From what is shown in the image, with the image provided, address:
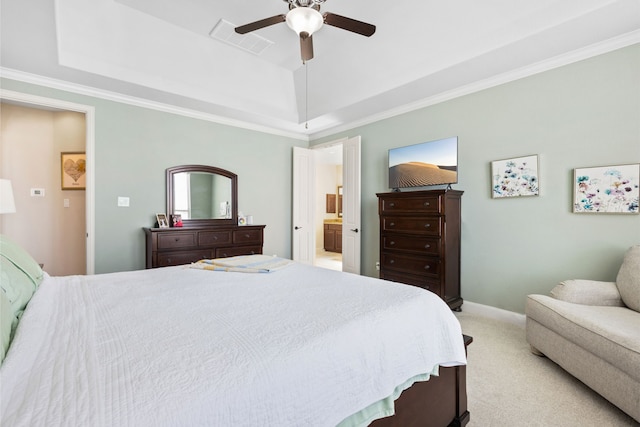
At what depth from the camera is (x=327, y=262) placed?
270 inches

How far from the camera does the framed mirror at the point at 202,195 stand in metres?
4.08

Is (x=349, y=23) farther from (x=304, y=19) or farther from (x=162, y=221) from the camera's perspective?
(x=162, y=221)

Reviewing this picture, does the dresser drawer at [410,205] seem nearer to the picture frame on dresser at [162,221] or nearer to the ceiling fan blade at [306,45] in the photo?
the ceiling fan blade at [306,45]

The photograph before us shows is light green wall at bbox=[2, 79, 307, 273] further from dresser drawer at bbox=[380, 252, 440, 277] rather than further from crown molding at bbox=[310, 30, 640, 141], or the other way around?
dresser drawer at bbox=[380, 252, 440, 277]

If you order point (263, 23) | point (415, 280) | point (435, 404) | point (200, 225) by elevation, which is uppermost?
point (263, 23)

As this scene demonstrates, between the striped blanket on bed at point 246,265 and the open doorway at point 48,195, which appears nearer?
the striped blanket on bed at point 246,265

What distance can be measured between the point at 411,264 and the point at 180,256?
109 inches

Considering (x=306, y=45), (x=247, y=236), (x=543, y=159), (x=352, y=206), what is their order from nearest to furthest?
(x=306, y=45) < (x=543, y=159) < (x=247, y=236) < (x=352, y=206)

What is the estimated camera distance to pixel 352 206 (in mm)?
4602

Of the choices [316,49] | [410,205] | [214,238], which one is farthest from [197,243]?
[316,49]

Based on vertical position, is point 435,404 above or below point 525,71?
below

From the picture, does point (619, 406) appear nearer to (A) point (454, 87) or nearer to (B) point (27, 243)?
(A) point (454, 87)

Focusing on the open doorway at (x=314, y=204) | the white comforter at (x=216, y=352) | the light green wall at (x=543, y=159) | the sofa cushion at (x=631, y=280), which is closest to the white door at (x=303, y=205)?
the open doorway at (x=314, y=204)

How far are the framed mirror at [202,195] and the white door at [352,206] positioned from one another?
1.71 meters
